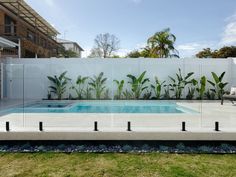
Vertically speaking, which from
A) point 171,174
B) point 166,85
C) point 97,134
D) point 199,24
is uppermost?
point 199,24

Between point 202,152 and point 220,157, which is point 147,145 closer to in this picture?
point 202,152

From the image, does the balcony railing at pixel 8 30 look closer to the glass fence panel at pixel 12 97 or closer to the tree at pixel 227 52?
the glass fence panel at pixel 12 97

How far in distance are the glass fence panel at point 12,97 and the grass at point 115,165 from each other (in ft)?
5.25

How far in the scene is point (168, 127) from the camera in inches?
245

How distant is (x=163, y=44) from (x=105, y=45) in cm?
2196

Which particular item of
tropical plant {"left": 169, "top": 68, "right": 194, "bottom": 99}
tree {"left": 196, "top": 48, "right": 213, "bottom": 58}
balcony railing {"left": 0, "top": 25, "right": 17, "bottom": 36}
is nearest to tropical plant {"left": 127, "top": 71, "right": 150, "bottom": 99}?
tropical plant {"left": 169, "top": 68, "right": 194, "bottom": 99}

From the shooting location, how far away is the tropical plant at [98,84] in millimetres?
13595

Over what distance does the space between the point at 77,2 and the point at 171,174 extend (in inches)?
468

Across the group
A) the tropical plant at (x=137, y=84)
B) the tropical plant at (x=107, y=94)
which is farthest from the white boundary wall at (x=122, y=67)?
the tropical plant at (x=107, y=94)

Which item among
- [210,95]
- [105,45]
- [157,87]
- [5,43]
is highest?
[105,45]

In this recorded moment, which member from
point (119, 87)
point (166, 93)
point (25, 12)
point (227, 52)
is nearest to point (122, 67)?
point (119, 87)

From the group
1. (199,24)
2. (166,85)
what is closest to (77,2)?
(166,85)

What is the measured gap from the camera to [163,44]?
23812mm

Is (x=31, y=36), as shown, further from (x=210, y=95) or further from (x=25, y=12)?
(x=210, y=95)
